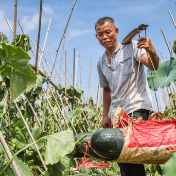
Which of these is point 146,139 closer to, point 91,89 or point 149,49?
point 149,49

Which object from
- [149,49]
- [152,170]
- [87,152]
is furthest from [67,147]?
[152,170]

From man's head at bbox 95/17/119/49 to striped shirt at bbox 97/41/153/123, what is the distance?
6cm

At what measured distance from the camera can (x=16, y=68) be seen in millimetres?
959

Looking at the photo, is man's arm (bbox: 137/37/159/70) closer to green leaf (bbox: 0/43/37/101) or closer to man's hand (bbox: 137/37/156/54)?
man's hand (bbox: 137/37/156/54)

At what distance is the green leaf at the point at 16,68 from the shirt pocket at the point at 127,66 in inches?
28.4

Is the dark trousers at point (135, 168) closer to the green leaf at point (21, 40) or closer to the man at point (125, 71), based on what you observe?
the man at point (125, 71)

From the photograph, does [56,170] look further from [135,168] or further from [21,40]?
[21,40]

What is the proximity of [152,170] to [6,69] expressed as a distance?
198 cm

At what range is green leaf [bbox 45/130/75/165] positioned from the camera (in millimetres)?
995

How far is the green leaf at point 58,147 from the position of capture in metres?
0.99

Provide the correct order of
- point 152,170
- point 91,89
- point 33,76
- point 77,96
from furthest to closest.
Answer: point 91,89 → point 77,96 → point 152,170 → point 33,76

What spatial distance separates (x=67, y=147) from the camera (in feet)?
3.40

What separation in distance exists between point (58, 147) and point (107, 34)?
0.87 metres

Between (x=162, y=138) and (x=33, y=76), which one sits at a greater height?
(x=33, y=76)
